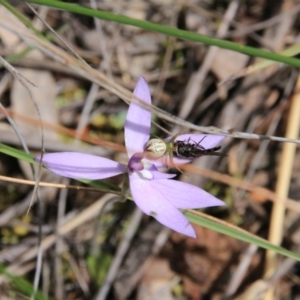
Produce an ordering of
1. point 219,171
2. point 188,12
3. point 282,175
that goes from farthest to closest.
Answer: point 188,12 → point 219,171 → point 282,175

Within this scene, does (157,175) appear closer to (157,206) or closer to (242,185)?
(157,206)

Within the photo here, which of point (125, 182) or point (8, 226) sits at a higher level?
point (8, 226)

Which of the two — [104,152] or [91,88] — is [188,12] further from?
[104,152]

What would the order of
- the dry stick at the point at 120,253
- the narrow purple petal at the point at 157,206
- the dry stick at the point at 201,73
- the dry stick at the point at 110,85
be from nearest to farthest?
the narrow purple petal at the point at 157,206 → the dry stick at the point at 110,85 → the dry stick at the point at 120,253 → the dry stick at the point at 201,73

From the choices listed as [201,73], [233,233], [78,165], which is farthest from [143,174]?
[201,73]

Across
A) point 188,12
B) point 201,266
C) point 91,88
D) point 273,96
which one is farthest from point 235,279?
point 188,12

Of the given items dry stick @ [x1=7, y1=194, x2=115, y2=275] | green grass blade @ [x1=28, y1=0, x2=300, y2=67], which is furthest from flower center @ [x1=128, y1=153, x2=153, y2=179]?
dry stick @ [x1=7, y1=194, x2=115, y2=275]

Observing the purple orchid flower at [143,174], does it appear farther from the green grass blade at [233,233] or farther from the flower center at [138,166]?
the green grass blade at [233,233]

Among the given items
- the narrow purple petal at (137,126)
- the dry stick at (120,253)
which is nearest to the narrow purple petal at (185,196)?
the narrow purple petal at (137,126)
